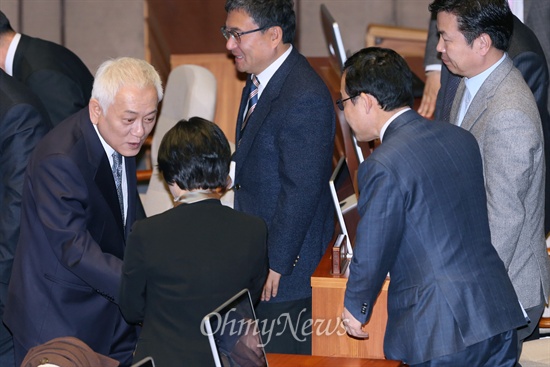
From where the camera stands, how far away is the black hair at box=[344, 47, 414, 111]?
2.84 metres

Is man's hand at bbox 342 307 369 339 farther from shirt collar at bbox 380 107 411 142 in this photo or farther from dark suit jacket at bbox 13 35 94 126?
dark suit jacket at bbox 13 35 94 126

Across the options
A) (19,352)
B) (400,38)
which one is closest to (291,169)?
(19,352)

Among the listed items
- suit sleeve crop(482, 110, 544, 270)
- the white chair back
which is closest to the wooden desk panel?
suit sleeve crop(482, 110, 544, 270)

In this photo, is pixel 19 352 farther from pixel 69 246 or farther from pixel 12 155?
pixel 12 155

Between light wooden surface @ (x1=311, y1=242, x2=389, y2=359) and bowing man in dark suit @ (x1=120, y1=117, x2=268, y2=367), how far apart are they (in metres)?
0.69

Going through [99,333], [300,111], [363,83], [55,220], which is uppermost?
[363,83]

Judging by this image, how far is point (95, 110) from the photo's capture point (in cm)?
310

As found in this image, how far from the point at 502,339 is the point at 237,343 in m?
0.87

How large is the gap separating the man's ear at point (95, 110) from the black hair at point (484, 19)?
1.32m

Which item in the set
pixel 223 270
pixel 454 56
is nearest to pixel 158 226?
pixel 223 270

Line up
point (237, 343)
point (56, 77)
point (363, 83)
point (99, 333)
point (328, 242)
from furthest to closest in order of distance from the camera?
point (56, 77) → point (328, 242) → point (99, 333) → point (363, 83) → point (237, 343)

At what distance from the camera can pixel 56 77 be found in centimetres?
444

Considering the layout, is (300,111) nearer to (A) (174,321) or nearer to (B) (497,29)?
(B) (497,29)

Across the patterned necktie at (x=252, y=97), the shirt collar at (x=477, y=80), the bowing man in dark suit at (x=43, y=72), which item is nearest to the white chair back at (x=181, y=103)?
the bowing man in dark suit at (x=43, y=72)
